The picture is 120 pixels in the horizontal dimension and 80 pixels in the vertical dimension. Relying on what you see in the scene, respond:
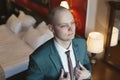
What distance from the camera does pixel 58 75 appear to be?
1.41 meters

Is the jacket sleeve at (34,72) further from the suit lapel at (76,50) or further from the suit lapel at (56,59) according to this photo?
the suit lapel at (76,50)

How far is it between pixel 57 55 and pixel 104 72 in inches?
59.9

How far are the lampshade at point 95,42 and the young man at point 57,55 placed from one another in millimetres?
1267

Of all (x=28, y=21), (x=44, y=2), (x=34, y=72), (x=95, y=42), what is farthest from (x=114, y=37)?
(x=28, y=21)

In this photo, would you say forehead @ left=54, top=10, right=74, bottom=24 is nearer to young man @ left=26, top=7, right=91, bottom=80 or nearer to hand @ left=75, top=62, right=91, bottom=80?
young man @ left=26, top=7, right=91, bottom=80

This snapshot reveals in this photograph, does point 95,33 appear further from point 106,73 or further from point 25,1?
point 25,1

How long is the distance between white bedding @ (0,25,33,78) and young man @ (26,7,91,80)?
177 cm

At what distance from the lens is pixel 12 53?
343 centimetres

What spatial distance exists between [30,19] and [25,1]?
81 cm

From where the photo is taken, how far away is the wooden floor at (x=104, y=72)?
2666mm

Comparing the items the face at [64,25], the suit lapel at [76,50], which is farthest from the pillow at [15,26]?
the face at [64,25]

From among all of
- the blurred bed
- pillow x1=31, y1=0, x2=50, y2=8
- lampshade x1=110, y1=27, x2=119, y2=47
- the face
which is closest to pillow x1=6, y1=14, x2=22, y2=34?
the blurred bed

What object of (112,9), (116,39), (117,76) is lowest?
(117,76)

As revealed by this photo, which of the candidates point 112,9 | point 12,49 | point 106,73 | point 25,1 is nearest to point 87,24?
point 112,9
